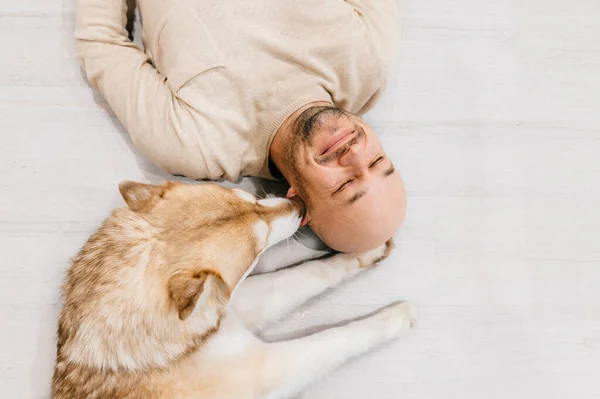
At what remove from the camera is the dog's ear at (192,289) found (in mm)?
1017

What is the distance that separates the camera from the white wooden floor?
1574mm

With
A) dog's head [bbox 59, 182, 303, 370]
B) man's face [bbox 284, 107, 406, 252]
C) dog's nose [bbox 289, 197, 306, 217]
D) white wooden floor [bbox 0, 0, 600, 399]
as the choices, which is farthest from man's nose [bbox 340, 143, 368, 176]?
white wooden floor [bbox 0, 0, 600, 399]

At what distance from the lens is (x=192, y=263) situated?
1095 mm

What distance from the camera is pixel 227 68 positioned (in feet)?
4.51

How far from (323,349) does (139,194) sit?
2.26 ft

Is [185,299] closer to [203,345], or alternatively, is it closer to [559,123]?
[203,345]

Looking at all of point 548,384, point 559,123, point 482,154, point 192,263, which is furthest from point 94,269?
point 559,123

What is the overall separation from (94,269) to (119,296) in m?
0.11

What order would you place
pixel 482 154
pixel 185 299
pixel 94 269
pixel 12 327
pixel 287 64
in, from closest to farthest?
pixel 185 299
pixel 94 269
pixel 287 64
pixel 12 327
pixel 482 154

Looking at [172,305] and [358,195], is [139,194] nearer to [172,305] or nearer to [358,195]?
[172,305]

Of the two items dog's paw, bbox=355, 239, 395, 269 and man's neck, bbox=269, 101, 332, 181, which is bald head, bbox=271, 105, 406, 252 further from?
dog's paw, bbox=355, 239, 395, 269

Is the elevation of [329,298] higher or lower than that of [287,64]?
lower

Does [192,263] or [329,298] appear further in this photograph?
[329,298]

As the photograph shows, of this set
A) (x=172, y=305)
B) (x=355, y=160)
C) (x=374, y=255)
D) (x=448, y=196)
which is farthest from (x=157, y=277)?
(x=448, y=196)
